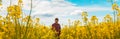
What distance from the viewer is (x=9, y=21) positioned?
5.01m

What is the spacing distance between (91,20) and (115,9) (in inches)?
45.0

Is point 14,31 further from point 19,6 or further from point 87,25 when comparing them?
point 87,25

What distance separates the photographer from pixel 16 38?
4.75 m

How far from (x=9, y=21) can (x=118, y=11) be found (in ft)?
12.6

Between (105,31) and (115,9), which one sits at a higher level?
(115,9)

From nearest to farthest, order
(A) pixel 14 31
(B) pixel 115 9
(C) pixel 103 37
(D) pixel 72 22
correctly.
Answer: (A) pixel 14 31
(B) pixel 115 9
(C) pixel 103 37
(D) pixel 72 22

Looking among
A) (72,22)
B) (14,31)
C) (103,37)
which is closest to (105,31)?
(103,37)

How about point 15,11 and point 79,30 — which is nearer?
point 15,11

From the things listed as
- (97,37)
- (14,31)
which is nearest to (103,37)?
(97,37)

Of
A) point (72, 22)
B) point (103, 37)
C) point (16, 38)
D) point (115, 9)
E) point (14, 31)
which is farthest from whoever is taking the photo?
point (72, 22)

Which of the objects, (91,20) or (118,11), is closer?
(118,11)

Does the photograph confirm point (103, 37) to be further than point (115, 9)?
Yes

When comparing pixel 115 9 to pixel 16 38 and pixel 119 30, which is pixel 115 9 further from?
pixel 16 38

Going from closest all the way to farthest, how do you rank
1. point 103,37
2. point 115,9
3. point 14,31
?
point 14,31
point 115,9
point 103,37
